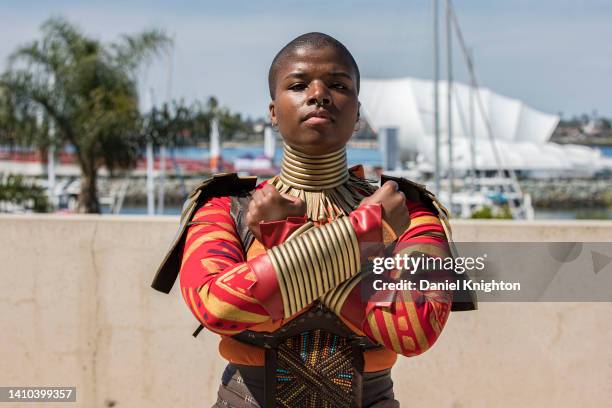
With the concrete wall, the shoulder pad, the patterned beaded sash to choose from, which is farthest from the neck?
the concrete wall

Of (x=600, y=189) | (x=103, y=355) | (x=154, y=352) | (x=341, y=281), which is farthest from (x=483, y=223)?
(x=600, y=189)

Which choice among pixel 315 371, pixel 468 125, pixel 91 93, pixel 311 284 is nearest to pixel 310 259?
pixel 311 284

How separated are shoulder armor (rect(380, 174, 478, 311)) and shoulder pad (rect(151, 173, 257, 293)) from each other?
1.21 feet

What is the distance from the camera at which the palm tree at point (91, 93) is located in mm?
17312

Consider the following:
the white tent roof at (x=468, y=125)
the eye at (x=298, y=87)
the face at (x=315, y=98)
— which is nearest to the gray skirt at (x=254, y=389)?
the face at (x=315, y=98)

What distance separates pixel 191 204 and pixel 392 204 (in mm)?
505

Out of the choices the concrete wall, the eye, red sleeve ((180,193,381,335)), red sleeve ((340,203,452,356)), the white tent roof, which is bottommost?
the concrete wall

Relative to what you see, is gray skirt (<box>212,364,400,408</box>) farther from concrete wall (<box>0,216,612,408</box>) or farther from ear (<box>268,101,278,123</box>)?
concrete wall (<box>0,216,612,408</box>)

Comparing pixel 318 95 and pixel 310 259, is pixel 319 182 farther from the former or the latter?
pixel 310 259

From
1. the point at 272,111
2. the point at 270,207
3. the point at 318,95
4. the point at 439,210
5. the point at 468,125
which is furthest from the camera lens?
the point at 468,125

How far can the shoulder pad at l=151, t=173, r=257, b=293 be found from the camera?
1.90 m

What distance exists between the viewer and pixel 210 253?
1.75m

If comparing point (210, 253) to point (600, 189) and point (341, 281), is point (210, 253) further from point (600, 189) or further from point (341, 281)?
point (600, 189)

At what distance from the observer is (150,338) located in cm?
396
